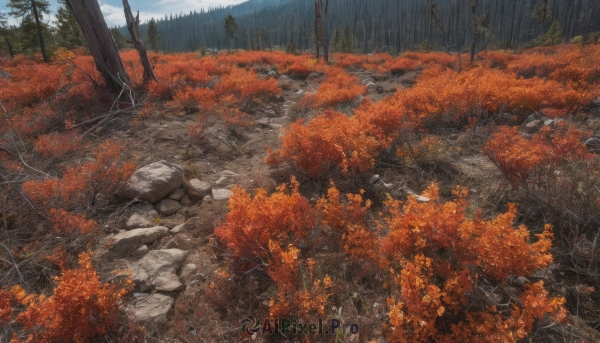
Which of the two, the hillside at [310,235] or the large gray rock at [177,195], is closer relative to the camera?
the hillside at [310,235]

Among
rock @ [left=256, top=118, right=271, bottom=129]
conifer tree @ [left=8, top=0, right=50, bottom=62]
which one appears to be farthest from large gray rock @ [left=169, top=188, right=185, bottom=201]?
conifer tree @ [left=8, top=0, right=50, bottom=62]

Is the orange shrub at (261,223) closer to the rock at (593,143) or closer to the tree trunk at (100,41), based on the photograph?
the rock at (593,143)

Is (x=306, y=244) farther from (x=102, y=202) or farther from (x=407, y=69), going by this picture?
A: (x=407, y=69)

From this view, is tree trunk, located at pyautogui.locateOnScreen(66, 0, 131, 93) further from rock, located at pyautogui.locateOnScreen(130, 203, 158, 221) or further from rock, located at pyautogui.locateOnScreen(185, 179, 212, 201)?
rock, located at pyautogui.locateOnScreen(130, 203, 158, 221)

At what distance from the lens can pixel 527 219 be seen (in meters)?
4.06

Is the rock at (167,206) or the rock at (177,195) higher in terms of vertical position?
the rock at (177,195)

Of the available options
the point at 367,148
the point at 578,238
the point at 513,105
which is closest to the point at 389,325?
the point at 578,238

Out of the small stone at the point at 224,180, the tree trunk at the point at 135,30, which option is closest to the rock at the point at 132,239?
the small stone at the point at 224,180

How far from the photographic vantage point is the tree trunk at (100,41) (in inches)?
364

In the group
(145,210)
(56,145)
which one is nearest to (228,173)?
(145,210)

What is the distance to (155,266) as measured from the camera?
3637mm

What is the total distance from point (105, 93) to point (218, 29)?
5522 inches

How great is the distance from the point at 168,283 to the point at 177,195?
7.17 feet

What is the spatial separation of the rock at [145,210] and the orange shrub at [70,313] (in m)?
1.95
